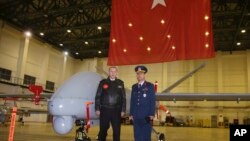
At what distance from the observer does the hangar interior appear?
32406 mm

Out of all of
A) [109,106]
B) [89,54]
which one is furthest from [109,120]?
[89,54]

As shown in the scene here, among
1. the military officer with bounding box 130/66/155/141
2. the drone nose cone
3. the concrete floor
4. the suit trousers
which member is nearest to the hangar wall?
the concrete floor

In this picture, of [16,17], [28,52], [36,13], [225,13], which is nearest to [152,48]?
[225,13]

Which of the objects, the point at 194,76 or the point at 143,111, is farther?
the point at 194,76

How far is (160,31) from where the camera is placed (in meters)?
12.5

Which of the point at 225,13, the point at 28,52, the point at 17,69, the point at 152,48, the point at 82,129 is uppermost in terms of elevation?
the point at 225,13

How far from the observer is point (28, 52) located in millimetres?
38312

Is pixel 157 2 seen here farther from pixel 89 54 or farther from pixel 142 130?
pixel 89 54

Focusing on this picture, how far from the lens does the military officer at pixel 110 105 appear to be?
6363mm

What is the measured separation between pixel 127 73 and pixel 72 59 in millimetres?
10633

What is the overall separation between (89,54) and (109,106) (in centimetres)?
4295

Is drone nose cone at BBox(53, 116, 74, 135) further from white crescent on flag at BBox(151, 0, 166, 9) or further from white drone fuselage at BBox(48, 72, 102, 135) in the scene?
white crescent on flag at BBox(151, 0, 166, 9)

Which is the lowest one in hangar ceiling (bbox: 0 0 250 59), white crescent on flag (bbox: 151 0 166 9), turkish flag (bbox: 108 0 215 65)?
turkish flag (bbox: 108 0 215 65)

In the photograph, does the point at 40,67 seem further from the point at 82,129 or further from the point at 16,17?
the point at 82,129
